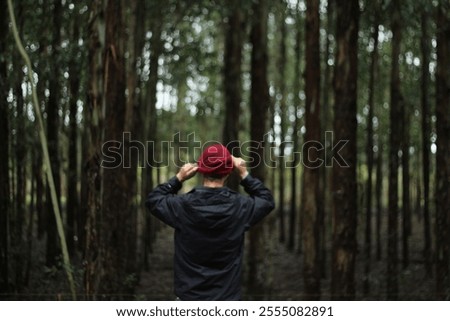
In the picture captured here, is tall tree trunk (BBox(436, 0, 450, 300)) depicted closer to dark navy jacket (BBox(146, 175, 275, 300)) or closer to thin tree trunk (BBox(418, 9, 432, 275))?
thin tree trunk (BBox(418, 9, 432, 275))

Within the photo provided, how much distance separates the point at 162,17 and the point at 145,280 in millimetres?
5704

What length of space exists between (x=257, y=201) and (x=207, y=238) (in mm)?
354

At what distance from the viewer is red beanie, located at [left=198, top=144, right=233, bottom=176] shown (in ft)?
11.1

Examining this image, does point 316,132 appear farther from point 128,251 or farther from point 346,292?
point 128,251

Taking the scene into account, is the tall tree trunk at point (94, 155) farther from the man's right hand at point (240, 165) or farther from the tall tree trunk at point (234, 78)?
the tall tree trunk at point (234, 78)

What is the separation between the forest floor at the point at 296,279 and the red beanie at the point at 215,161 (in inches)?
264

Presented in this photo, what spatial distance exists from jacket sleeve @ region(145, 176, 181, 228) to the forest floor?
644cm

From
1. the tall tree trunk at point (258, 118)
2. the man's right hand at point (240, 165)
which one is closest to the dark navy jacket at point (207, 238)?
the man's right hand at point (240, 165)

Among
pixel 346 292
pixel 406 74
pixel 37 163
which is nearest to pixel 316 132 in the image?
pixel 346 292

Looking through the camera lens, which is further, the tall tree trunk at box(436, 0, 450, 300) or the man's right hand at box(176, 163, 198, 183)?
the tall tree trunk at box(436, 0, 450, 300)

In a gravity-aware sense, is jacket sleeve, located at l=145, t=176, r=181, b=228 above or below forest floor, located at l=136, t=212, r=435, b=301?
above

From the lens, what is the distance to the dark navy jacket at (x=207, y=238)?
347 centimetres

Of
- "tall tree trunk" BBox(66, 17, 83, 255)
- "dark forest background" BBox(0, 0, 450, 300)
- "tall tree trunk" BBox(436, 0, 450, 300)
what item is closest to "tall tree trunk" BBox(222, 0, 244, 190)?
"dark forest background" BBox(0, 0, 450, 300)

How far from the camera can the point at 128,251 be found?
12062mm
